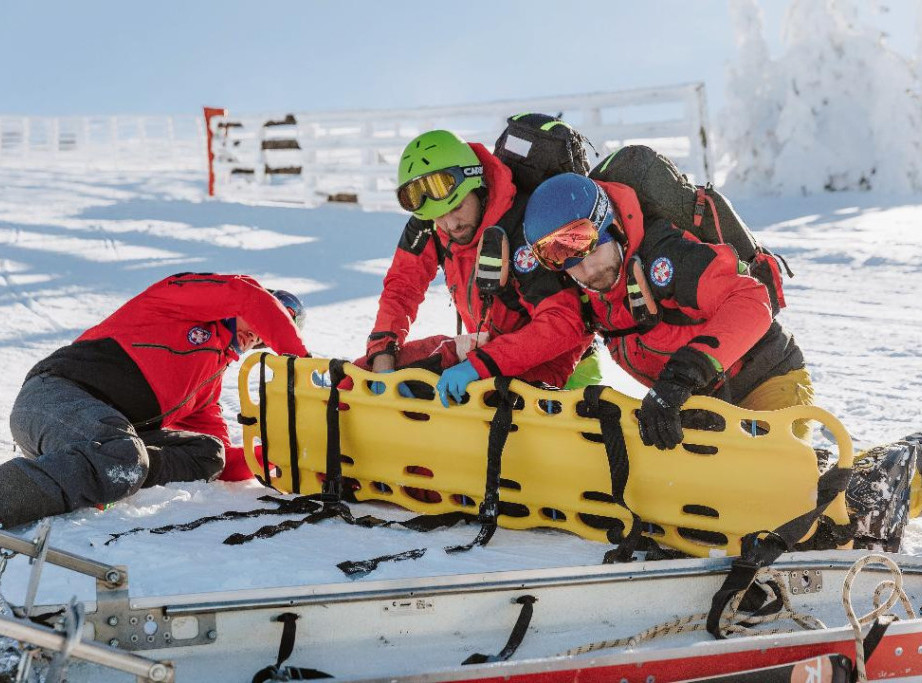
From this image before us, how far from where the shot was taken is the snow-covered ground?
3307 millimetres

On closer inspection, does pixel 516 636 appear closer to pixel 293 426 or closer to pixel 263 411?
pixel 293 426

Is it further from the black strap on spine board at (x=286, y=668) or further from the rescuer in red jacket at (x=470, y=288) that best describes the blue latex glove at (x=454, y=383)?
the black strap on spine board at (x=286, y=668)

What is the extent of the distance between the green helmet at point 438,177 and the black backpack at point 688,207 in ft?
1.95

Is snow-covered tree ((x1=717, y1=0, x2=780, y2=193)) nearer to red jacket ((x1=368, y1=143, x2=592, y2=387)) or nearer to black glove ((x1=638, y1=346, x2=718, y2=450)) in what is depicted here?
red jacket ((x1=368, y1=143, x2=592, y2=387))

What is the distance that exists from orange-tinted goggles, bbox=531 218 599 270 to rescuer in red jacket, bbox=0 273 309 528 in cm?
122

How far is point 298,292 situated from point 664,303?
20.5ft

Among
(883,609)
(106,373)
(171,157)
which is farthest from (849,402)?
(171,157)

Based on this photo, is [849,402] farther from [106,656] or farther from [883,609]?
[106,656]

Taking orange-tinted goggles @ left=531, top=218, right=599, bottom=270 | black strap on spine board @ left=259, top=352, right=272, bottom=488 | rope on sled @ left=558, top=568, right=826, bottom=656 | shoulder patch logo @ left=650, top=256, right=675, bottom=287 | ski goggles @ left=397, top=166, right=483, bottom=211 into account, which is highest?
ski goggles @ left=397, top=166, right=483, bottom=211

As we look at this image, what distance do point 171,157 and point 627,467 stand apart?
25.7m

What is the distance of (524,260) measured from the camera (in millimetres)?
3908

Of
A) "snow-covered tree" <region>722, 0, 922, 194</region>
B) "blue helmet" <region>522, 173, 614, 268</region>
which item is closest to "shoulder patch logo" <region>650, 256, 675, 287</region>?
"blue helmet" <region>522, 173, 614, 268</region>

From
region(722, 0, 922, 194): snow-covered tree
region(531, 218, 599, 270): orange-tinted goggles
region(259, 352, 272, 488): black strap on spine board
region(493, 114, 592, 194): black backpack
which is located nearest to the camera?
region(531, 218, 599, 270): orange-tinted goggles

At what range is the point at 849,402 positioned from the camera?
561 cm
